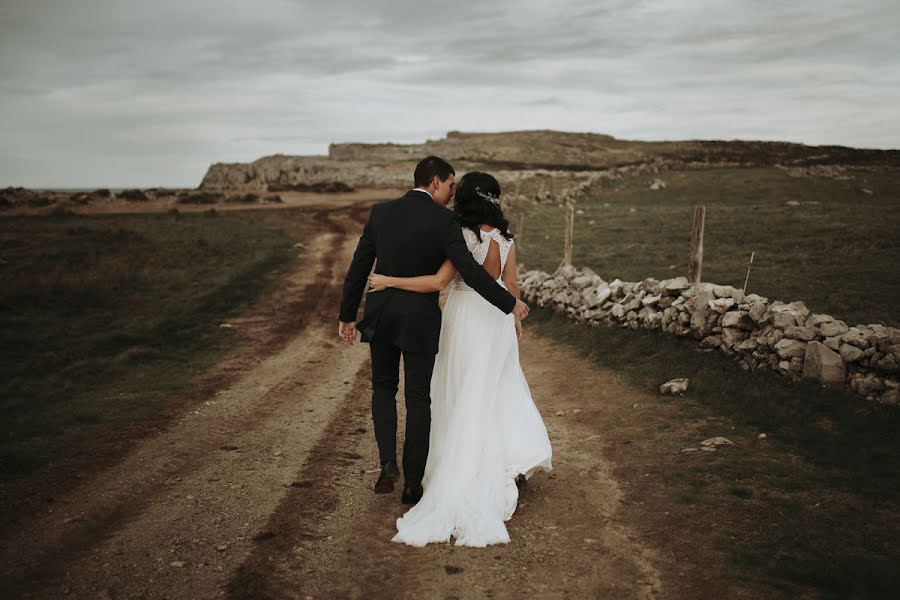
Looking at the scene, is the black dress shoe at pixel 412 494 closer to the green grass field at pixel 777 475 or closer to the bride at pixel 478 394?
the bride at pixel 478 394

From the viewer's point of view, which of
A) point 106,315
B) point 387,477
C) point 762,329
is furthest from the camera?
point 106,315

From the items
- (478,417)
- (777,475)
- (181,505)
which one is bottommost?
(181,505)

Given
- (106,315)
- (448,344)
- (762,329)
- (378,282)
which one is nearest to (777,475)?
(762,329)

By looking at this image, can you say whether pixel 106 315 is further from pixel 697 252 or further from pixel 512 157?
pixel 512 157

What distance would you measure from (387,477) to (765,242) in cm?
1451

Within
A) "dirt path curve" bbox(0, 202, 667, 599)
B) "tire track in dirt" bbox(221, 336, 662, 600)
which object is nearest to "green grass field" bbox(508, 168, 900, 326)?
"dirt path curve" bbox(0, 202, 667, 599)

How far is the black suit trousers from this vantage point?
5.02 m

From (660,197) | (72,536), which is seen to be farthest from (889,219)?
(72,536)

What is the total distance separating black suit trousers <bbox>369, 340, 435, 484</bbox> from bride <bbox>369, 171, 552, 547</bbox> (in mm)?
149

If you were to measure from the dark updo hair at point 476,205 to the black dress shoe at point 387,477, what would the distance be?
2031 millimetres

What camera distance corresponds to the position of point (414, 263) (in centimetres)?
495

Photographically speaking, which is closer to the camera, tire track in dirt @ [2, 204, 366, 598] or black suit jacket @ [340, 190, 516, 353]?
tire track in dirt @ [2, 204, 366, 598]

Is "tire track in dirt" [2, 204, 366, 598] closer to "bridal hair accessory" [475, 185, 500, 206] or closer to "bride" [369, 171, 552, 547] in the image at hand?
"bride" [369, 171, 552, 547]

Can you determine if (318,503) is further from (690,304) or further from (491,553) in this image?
(690,304)
